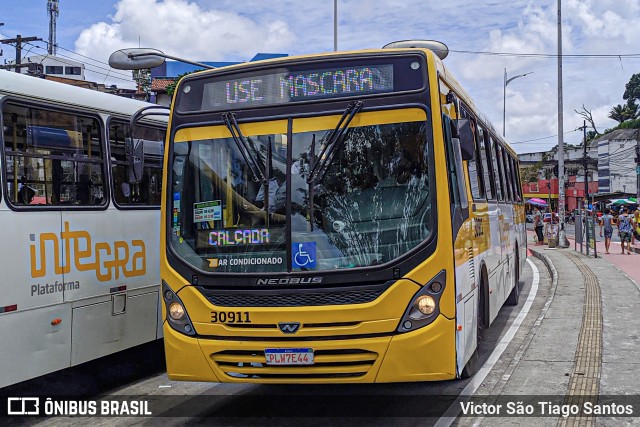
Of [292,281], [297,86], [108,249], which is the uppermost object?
[297,86]

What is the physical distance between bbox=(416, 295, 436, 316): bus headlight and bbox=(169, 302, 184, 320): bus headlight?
1.95 m

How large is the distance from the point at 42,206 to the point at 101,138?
1.32 m

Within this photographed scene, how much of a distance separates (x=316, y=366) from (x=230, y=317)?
2.58 feet

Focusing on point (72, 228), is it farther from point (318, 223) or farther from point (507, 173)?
point (507, 173)

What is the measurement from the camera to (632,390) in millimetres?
6676

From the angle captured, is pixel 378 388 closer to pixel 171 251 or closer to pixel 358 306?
pixel 358 306

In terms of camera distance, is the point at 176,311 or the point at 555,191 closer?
the point at 176,311

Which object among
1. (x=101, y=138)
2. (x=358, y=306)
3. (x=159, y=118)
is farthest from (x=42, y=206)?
(x=358, y=306)

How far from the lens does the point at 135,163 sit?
7.13m

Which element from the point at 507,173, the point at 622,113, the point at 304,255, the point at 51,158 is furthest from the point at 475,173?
the point at 622,113

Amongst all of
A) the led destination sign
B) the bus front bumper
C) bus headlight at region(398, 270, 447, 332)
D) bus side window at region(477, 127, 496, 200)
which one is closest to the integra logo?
the bus front bumper

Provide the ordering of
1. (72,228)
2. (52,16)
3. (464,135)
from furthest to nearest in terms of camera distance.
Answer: (52,16) < (72,228) < (464,135)

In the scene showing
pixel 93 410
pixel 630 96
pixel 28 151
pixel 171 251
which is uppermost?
A: pixel 630 96

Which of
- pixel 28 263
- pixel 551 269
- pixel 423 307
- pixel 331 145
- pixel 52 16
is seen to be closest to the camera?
pixel 423 307
